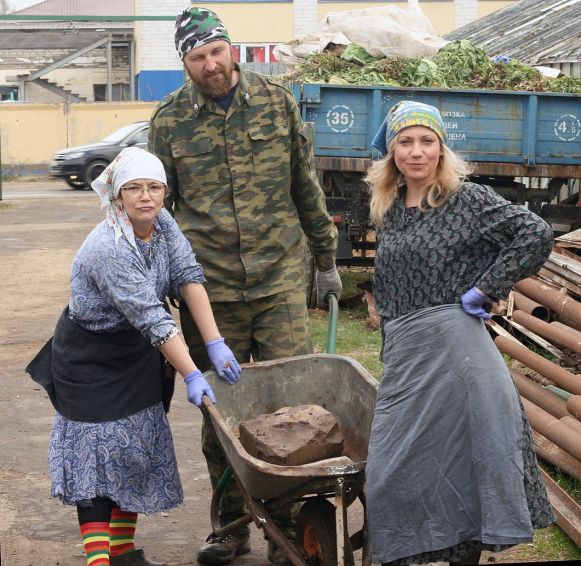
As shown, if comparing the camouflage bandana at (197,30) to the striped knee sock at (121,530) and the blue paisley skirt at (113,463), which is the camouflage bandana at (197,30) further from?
the striped knee sock at (121,530)

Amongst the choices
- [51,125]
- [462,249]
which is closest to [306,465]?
[462,249]

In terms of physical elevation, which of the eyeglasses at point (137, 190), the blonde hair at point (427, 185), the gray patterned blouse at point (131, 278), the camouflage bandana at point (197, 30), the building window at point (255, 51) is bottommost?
the gray patterned blouse at point (131, 278)

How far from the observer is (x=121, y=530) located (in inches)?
181

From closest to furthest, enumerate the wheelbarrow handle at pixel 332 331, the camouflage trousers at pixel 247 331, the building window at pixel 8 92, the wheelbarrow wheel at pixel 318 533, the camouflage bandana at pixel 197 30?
the wheelbarrow wheel at pixel 318 533
the camouflage bandana at pixel 197 30
the wheelbarrow handle at pixel 332 331
the camouflage trousers at pixel 247 331
the building window at pixel 8 92

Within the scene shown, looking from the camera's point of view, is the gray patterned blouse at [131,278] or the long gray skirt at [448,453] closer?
the long gray skirt at [448,453]

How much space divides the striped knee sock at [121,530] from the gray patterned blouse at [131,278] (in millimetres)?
810

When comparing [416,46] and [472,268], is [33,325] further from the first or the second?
[472,268]

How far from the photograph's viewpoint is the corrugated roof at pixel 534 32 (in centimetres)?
1720

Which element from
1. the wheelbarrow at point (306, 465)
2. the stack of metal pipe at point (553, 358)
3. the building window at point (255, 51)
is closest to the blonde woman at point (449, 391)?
the wheelbarrow at point (306, 465)

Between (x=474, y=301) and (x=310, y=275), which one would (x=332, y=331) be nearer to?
(x=474, y=301)

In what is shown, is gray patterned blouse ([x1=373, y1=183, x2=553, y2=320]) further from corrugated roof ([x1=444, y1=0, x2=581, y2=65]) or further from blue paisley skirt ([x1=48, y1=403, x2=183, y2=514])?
corrugated roof ([x1=444, y1=0, x2=581, y2=65])

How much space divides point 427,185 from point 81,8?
4014 cm

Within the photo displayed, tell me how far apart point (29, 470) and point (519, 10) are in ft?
78.7

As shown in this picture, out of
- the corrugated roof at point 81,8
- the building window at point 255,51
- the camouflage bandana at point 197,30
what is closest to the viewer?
the camouflage bandana at point 197,30
